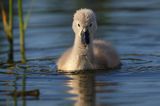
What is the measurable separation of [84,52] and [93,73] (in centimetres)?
47

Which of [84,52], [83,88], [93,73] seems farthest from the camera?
[84,52]

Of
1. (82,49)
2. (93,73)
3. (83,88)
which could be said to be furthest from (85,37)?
(83,88)

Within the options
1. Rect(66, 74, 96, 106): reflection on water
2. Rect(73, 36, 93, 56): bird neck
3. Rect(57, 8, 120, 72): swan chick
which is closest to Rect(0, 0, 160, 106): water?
Rect(66, 74, 96, 106): reflection on water

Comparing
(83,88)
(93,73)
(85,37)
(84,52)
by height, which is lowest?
(83,88)

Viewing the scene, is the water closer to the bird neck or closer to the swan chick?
the swan chick

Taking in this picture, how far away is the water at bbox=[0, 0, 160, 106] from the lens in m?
9.15

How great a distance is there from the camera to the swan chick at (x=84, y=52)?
1108cm

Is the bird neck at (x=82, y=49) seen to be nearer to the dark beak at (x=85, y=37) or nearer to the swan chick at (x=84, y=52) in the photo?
the swan chick at (x=84, y=52)

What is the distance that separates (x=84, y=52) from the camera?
37.1 ft

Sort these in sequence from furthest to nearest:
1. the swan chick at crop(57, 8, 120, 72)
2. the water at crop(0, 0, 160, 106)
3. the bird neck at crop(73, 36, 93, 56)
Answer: the bird neck at crop(73, 36, 93, 56) → the swan chick at crop(57, 8, 120, 72) → the water at crop(0, 0, 160, 106)

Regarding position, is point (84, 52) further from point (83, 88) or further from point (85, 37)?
point (83, 88)

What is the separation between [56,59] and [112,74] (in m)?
1.75

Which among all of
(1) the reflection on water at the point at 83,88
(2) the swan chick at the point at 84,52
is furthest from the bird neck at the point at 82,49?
(1) the reflection on water at the point at 83,88

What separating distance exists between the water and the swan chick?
24cm
